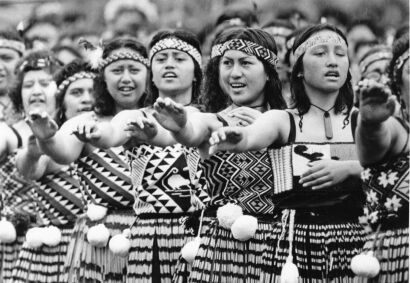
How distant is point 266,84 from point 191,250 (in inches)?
39.8

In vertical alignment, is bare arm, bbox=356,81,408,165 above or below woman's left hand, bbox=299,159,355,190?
below

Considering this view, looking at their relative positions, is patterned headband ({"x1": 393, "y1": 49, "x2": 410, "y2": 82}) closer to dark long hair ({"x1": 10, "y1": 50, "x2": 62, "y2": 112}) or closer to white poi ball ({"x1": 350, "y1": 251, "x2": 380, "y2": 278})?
white poi ball ({"x1": 350, "y1": 251, "x2": 380, "y2": 278})

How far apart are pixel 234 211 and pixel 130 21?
17.8 feet

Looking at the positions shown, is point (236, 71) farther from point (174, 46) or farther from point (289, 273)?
point (289, 273)

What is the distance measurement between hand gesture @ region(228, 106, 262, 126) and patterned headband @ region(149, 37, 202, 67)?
3.26 ft

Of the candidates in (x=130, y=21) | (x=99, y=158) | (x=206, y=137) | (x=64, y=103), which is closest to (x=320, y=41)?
(x=206, y=137)

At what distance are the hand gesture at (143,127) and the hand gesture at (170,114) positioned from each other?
0.65ft

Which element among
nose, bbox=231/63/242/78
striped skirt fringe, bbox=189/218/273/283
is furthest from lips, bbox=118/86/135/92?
striped skirt fringe, bbox=189/218/273/283

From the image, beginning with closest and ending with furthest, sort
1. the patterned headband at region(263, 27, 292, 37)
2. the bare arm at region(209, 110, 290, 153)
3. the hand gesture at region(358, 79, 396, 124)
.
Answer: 1. the hand gesture at region(358, 79, 396, 124)
2. the bare arm at region(209, 110, 290, 153)
3. the patterned headband at region(263, 27, 292, 37)

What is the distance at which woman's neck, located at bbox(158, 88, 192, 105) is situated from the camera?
279 inches

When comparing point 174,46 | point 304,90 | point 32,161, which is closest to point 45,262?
point 32,161

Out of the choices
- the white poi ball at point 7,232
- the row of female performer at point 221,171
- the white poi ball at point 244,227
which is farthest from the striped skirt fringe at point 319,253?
the white poi ball at point 7,232

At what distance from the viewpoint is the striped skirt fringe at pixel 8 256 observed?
8.60 m

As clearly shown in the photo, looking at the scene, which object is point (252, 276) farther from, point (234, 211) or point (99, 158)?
point (99, 158)
